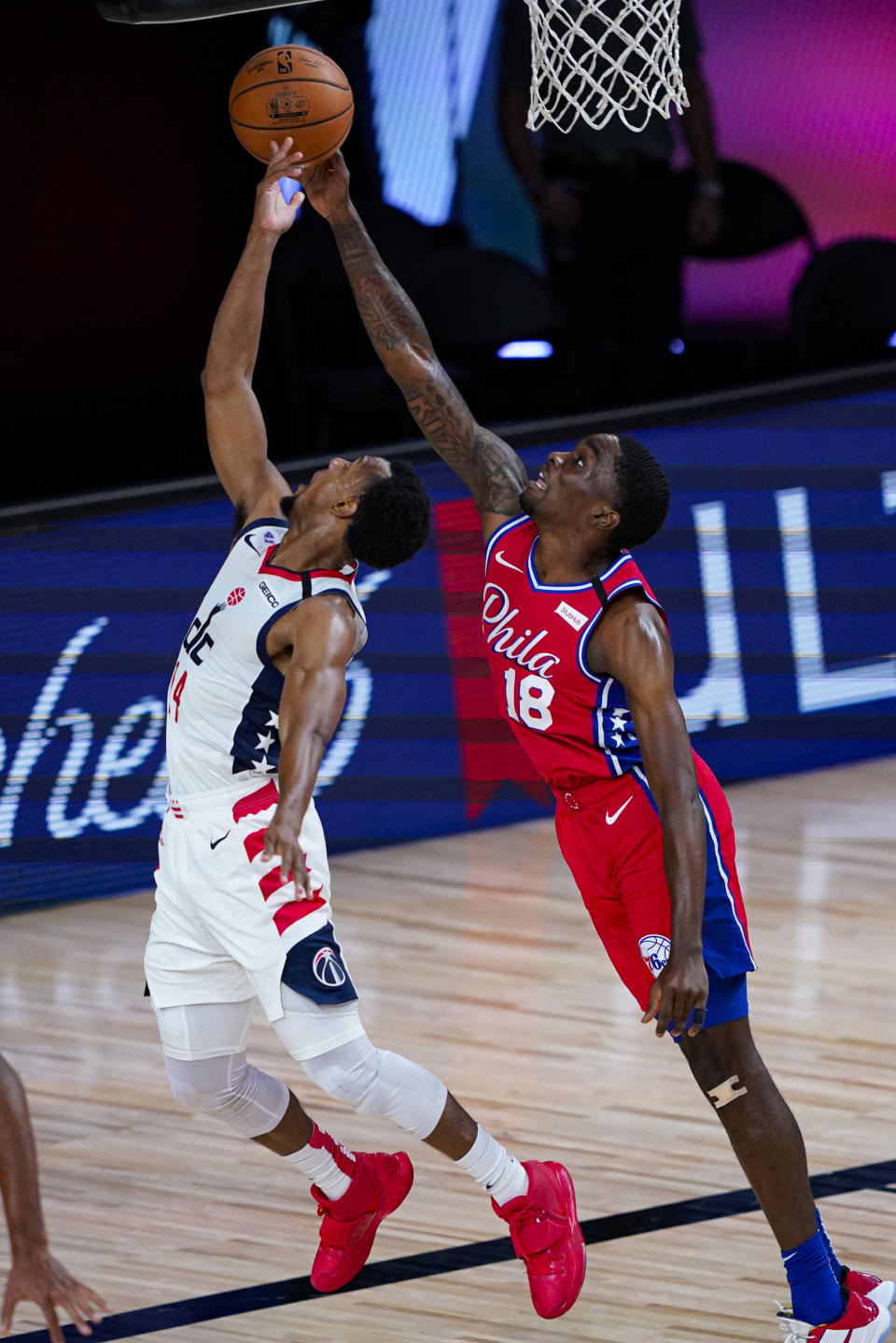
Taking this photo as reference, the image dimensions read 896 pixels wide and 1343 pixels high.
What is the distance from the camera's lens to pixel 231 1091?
4.38m

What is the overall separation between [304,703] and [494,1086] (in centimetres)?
186

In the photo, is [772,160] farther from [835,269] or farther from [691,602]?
[691,602]

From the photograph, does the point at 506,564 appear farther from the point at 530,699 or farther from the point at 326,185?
the point at 326,185

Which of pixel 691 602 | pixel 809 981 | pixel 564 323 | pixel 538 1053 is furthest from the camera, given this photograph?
pixel 564 323

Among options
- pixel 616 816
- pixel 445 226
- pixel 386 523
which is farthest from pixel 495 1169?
pixel 445 226

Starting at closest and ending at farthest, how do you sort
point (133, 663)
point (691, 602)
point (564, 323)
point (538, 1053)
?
point (538, 1053) → point (133, 663) → point (691, 602) → point (564, 323)

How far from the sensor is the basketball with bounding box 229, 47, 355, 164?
4852 mm

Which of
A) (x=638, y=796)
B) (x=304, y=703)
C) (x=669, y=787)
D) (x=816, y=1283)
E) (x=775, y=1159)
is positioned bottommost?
(x=816, y=1283)

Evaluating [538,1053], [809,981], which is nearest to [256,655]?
[538,1053]

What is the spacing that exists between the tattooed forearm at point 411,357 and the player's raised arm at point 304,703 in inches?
30.0

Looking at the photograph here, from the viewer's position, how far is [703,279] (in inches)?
383

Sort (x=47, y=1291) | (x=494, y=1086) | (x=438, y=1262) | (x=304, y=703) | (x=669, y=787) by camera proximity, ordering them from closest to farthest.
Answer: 1. (x=47, y=1291)
2. (x=669, y=787)
3. (x=304, y=703)
4. (x=438, y=1262)
5. (x=494, y=1086)

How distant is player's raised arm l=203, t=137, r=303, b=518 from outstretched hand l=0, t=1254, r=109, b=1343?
2.00 m

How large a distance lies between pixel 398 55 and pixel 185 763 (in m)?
5.43
